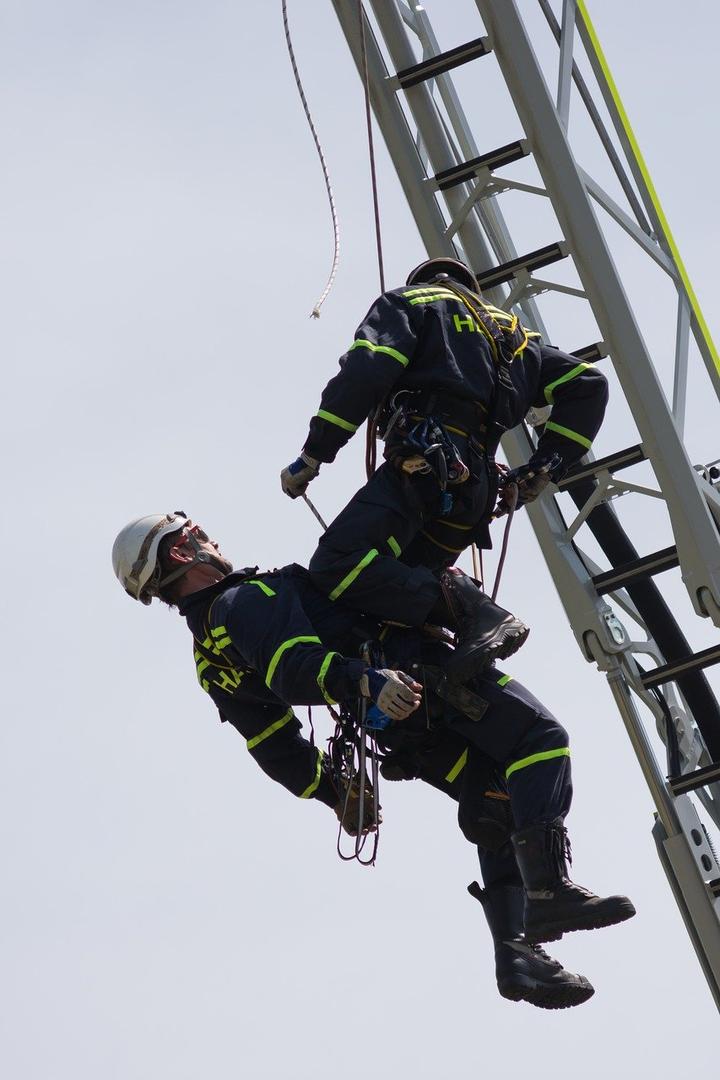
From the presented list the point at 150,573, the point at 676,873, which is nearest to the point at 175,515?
the point at 150,573

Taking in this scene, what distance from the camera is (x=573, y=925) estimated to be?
757 cm

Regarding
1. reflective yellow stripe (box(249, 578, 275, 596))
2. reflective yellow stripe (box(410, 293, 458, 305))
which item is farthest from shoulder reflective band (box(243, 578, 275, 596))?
reflective yellow stripe (box(410, 293, 458, 305))

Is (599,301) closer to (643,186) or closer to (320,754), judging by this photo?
(643,186)

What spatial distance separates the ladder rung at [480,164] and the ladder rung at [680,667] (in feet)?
7.66

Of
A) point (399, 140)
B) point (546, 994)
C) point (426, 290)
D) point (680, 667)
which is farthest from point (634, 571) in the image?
point (546, 994)

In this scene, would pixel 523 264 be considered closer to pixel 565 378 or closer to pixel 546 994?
pixel 565 378

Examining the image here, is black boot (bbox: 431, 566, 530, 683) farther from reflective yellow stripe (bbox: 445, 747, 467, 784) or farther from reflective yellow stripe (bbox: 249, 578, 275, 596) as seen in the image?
reflective yellow stripe (bbox: 249, 578, 275, 596)

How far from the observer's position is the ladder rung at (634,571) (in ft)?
31.4

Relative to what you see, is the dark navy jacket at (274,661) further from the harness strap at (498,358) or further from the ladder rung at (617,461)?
the ladder rung at (617,461)

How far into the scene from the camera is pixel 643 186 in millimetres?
10156

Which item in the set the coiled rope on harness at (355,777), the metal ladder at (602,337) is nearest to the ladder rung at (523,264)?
the metal ladder at (602,337)

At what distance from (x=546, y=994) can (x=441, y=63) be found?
4.40m

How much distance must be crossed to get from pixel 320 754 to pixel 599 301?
2420mm

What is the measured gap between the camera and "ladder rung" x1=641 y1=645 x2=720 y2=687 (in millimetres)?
9531
